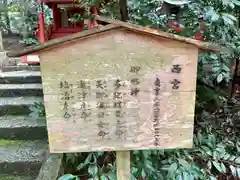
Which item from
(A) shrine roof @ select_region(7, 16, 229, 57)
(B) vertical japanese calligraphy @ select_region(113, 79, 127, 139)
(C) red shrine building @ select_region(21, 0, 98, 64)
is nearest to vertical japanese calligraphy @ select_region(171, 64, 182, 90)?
(A) shrine roof @ select_region(7, 16, 229, 57)

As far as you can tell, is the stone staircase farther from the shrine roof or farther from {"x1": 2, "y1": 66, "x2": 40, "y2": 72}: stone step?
the shrine roof

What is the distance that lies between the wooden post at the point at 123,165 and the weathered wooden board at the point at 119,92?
0.49 ft

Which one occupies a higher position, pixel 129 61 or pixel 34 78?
pixel 129 61

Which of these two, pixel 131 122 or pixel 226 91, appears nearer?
pixel 131 122

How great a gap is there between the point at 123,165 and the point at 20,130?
4.98ft

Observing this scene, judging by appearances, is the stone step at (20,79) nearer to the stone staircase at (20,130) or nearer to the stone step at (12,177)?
the stone staircase at (20,130)

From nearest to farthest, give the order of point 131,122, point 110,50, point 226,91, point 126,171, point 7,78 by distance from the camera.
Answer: point 110,50
point 131,122
point 126,171
point 226,91
point 7,78

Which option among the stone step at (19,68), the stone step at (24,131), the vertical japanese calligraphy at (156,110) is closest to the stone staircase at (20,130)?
the stone step at (24,131)

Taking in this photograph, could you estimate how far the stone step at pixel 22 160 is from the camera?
93.4 inches

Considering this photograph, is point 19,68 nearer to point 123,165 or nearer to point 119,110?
point 123,165

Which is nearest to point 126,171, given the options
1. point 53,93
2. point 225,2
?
point 53,93

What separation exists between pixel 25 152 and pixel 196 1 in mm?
1903

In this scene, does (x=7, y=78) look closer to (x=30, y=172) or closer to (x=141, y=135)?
(x=30, y=172)

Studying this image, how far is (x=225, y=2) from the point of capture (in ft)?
4.78
